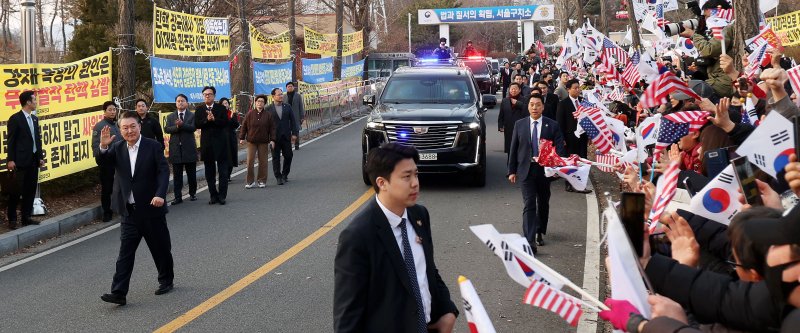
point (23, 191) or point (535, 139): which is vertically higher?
point (535, 139)

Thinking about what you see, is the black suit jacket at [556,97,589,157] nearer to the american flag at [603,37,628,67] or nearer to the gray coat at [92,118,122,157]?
the american flag at [603,37,628,67]

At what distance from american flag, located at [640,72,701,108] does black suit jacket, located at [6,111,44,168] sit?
847 centimetres

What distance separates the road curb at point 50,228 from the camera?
11.6m

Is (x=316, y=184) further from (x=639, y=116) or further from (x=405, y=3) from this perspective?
(x=405, y=3)

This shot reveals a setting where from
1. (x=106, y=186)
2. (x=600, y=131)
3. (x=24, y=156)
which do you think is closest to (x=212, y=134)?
(x=106, y=186)

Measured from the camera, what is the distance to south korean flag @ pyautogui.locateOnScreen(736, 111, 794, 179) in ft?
15.0

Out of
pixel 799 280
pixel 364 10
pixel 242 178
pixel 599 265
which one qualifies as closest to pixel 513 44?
pixel 364 10

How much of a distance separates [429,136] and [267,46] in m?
11.9

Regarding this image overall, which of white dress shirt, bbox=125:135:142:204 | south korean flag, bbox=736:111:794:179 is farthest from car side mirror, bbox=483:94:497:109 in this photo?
south korean flag, bbox=736:111:794:179

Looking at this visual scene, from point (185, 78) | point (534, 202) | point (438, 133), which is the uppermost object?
point (185, 78)

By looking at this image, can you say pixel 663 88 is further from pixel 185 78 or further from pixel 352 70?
pixel 352 70

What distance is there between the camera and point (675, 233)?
13.5 ft

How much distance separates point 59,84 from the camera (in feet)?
47.0

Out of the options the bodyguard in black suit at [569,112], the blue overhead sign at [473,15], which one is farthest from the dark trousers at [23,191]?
the blue overhead sign at [473,15]
